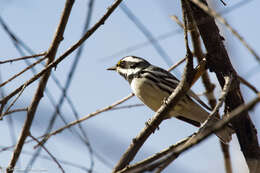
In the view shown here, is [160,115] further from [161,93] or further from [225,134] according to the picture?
[161,93]

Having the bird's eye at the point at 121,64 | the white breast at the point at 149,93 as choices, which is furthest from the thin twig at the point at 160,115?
the bird's eye at the point at 121,64

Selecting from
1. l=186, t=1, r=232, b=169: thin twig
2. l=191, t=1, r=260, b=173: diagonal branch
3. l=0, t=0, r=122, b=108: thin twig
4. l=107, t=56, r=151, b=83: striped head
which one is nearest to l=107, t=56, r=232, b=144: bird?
l=107, t=56, r=151, b=83: striped head

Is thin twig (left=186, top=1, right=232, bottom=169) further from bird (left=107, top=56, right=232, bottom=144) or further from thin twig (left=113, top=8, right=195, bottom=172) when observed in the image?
thin twig (left=113, top=8, right=195, bottom=172)

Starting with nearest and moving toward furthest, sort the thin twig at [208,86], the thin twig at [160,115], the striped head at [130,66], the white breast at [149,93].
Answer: the thin twig at [160,115], the thin twig at [208,86], the white breast at [149,93], the striped head at [130,66]

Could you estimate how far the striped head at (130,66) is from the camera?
5.59m

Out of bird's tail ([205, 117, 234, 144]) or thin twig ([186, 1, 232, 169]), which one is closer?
bird's tail ([205, 117, 234, 144])

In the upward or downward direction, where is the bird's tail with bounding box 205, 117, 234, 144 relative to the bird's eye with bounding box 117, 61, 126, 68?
downward

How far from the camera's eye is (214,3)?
11.0ft

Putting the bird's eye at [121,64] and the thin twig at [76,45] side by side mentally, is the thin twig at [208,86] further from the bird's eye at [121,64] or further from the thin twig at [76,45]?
the thin twig at [76,45]

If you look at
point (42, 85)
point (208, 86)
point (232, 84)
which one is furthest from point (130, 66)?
point (232, 84)

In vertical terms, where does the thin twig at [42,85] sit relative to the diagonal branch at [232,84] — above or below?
above

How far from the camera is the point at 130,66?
19.2 ft

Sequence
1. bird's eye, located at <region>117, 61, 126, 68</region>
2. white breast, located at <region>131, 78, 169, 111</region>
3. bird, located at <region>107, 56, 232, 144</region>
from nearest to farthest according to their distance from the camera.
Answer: bird, located at <region>107, 56, 232, 144</region> < white breast, located at <region>131, 78, 169, 111</region> < bird's eye, located at <region>117, 61, 126, 68</region>

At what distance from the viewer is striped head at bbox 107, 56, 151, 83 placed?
559cm
